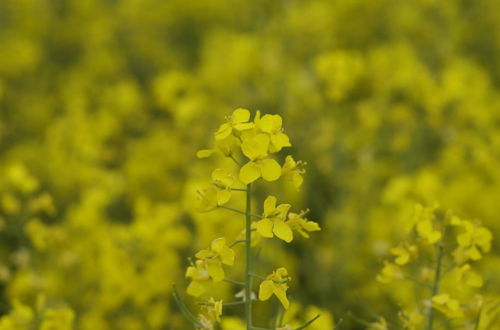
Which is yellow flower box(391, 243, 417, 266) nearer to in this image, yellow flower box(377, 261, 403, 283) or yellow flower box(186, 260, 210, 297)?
yellow flower box(377, 261, 403, 283)

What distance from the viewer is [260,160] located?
151 cm

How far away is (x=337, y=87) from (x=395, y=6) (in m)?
3.09

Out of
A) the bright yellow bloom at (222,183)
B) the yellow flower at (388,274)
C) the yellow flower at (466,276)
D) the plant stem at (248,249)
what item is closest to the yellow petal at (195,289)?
the plant stem at (248,249)

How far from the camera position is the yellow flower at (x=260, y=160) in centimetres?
150

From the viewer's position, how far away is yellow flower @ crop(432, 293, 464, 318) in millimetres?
1803

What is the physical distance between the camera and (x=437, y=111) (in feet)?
12.8

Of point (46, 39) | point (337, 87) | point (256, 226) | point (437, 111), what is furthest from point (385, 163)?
point (46, 39)

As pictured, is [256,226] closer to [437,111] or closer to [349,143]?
[437,111]

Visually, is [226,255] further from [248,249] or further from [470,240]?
[470,240]

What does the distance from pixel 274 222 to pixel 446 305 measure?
1.85 feet

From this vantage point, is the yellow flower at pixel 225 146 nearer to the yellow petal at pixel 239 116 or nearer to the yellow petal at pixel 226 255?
→ the yellow petal at pixel 239 116

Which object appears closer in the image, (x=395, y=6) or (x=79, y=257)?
(x=79, y=257)

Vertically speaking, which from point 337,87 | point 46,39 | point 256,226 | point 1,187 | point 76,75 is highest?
point 46,39

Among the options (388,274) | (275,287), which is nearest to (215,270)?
(275,287)
